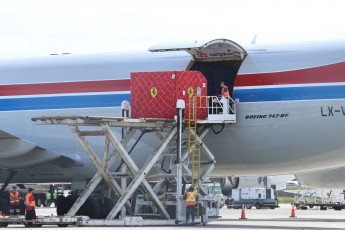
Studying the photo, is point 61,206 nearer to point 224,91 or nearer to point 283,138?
point 224,91

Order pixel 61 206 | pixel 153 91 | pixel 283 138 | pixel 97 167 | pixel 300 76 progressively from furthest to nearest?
pixel 61 206 < pixel 153 91 < pixel 283 138 < pixel 300 76 < pixel 97 167

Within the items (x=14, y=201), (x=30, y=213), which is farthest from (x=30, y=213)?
(x=14, y=201)

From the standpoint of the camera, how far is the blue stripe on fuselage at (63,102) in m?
32.3

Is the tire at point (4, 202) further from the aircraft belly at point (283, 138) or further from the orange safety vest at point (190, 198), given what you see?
the orange safety vest at point (190, 198)

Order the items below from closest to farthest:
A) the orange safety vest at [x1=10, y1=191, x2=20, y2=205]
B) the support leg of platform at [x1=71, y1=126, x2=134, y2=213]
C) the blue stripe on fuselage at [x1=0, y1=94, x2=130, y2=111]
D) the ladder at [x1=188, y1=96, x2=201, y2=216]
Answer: the support leg of platform at [x1=71, y1=126, x2=134, y2=213], the ladder at [x1=188, y1=96, x2=201, y2=216], the blue stripe on fuselage at [x1=0, y1=94, x2=130, y2=111], the orange safety vest at [x1=10, y1=191, x2=20, y2=205]

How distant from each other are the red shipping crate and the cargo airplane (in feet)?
3.13

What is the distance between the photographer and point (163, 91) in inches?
1196

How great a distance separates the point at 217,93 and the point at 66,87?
5.52 metres

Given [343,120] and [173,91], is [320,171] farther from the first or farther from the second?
[173,91]

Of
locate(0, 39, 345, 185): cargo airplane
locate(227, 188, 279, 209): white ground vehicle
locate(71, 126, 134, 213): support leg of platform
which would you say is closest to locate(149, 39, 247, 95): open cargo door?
locate(0, 39, 345, 185): cargo airplane

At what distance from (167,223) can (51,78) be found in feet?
24.8

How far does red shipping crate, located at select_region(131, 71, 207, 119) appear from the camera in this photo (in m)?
30.2

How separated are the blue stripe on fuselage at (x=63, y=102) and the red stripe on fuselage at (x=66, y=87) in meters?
0.22

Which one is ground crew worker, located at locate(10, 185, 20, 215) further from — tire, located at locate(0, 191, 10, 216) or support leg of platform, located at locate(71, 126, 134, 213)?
support leg of platform, located at locate(71, 126, 134, 213)
